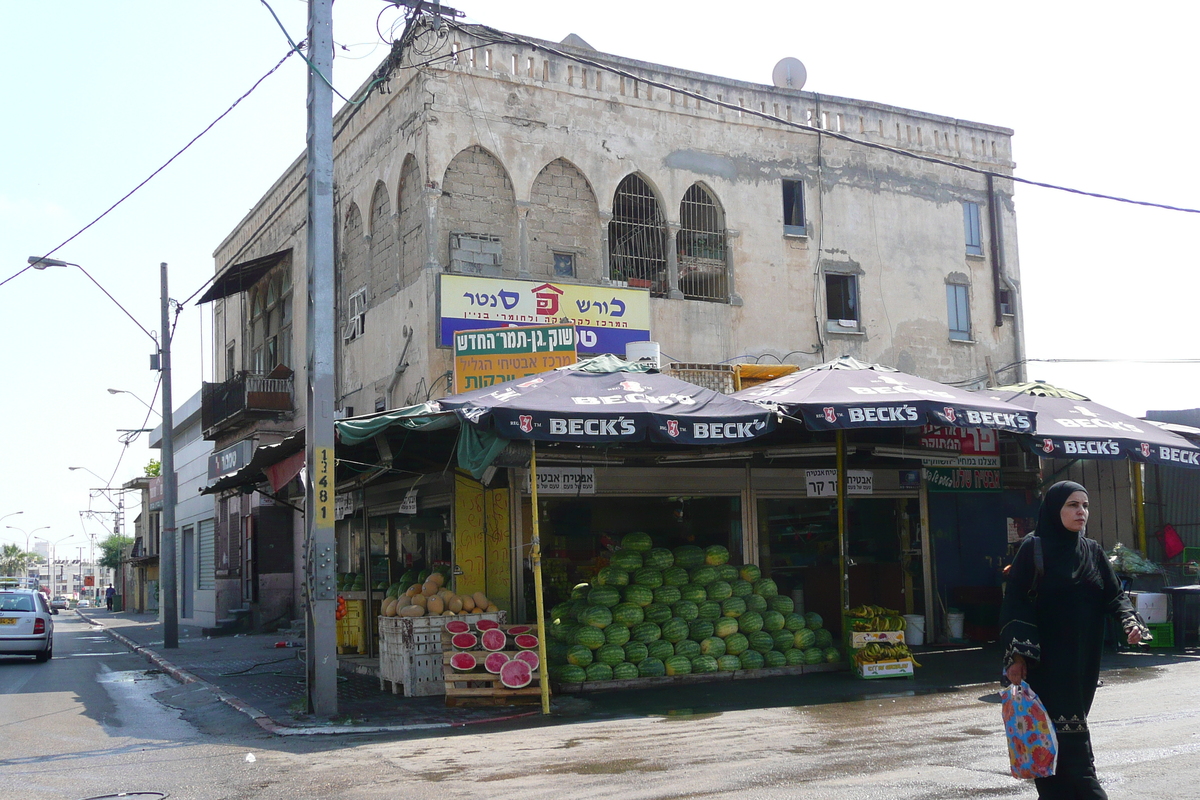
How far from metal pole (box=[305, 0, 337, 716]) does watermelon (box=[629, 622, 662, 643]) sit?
3465 millimetres

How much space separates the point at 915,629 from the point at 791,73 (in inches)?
519

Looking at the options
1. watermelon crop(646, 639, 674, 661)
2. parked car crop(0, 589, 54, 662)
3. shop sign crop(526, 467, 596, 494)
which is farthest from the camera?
parked car crop(0, 589, 54, 662)

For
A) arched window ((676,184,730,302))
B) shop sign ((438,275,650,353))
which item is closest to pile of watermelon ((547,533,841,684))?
shop sign ((438,275,650,353))

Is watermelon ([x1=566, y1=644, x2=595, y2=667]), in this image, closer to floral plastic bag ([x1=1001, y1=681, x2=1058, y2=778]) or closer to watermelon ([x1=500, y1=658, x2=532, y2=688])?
watermelon ([x1=500, y1=658, x2=532, y2=688])

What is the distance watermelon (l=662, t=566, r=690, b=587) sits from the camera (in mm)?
Answer: 12836

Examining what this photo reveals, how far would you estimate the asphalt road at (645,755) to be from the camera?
7043 mm

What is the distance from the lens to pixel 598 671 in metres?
12.0

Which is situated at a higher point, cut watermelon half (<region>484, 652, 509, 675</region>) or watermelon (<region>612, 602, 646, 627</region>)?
watermelon (<region>612, 602, 646, 627</region>)

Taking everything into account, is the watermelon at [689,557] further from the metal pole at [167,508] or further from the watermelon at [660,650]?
the metal pole at [167,508]

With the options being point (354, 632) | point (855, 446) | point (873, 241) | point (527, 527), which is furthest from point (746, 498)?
point (873, 241)

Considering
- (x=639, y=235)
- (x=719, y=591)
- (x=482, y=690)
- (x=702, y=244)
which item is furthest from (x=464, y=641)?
(x=702, y=244)

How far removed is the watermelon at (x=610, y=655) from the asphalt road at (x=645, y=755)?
1510 millimetres

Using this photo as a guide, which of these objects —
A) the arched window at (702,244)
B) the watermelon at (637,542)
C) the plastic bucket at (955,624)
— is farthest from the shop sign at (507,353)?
the plastic bucket at (955,624)

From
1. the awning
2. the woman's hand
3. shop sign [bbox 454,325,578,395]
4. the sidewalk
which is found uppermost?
the awning
